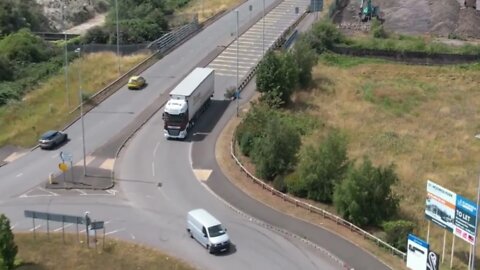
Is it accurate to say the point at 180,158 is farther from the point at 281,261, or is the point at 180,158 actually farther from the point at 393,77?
the point at 393,77

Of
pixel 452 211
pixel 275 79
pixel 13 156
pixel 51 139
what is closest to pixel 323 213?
pixel 452 211

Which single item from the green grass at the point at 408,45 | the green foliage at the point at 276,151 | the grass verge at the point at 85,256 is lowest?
the grass verge at the point at 85,256

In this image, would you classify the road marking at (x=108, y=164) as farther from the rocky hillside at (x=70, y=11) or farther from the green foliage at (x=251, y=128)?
the rocky hillside at (x=70, y=11)

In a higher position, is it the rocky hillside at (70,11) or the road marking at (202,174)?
the rocky hillside at (70,11)

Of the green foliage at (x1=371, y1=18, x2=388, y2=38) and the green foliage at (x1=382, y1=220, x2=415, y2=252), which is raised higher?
the green foliage at (x1=371, y1=18, x2=388, y2=38)

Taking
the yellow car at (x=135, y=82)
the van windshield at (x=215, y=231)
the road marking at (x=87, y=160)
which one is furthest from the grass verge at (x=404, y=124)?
the yellow car at (x=135, y=82)

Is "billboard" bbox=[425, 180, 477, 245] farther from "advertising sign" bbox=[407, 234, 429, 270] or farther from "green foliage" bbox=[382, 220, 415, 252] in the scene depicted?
"advertising sign" bbox=[407, 234, 429, 270]

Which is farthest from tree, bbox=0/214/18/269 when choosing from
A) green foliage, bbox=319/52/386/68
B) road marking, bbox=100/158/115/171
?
green foliage, bbox=319/52/386/68
